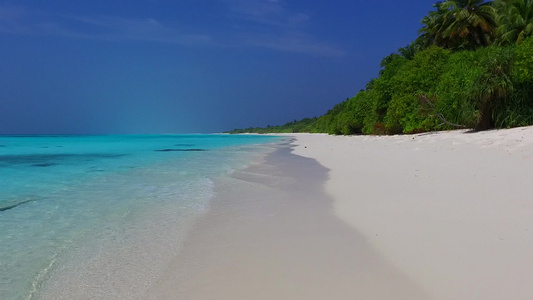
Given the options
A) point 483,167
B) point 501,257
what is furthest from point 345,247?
point 483,167

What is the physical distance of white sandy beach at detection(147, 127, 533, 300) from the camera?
2.78 metres

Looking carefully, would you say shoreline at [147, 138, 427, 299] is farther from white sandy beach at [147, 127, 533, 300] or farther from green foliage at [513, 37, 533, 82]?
green foliage at [513, 37, 533, 82]

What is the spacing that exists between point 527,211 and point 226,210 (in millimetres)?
4555

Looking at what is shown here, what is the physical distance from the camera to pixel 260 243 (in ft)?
13.3

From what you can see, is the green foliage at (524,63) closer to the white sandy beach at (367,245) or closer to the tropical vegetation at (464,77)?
the tropical vegetation at (464,77)

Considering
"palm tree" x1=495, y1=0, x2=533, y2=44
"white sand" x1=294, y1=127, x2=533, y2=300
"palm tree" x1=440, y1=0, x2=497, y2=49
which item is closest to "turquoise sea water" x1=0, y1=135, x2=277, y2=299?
"white sand" x1=294, y1=127, x2=533, y2=300

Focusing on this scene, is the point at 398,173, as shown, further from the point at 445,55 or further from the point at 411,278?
the point at 445,55

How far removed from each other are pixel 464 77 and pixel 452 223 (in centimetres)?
2348

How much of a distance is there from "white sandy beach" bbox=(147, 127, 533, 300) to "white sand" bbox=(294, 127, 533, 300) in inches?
0.5

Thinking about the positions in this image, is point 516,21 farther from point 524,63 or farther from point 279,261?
point 279,261

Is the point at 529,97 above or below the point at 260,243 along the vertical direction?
above

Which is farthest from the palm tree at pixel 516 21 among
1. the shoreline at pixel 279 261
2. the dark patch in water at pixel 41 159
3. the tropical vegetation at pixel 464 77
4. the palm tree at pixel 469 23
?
the dark patch in water at pixel 41 159

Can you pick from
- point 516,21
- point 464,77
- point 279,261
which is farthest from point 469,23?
point 279,261

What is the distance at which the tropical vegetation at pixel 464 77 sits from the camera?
2052 cm
